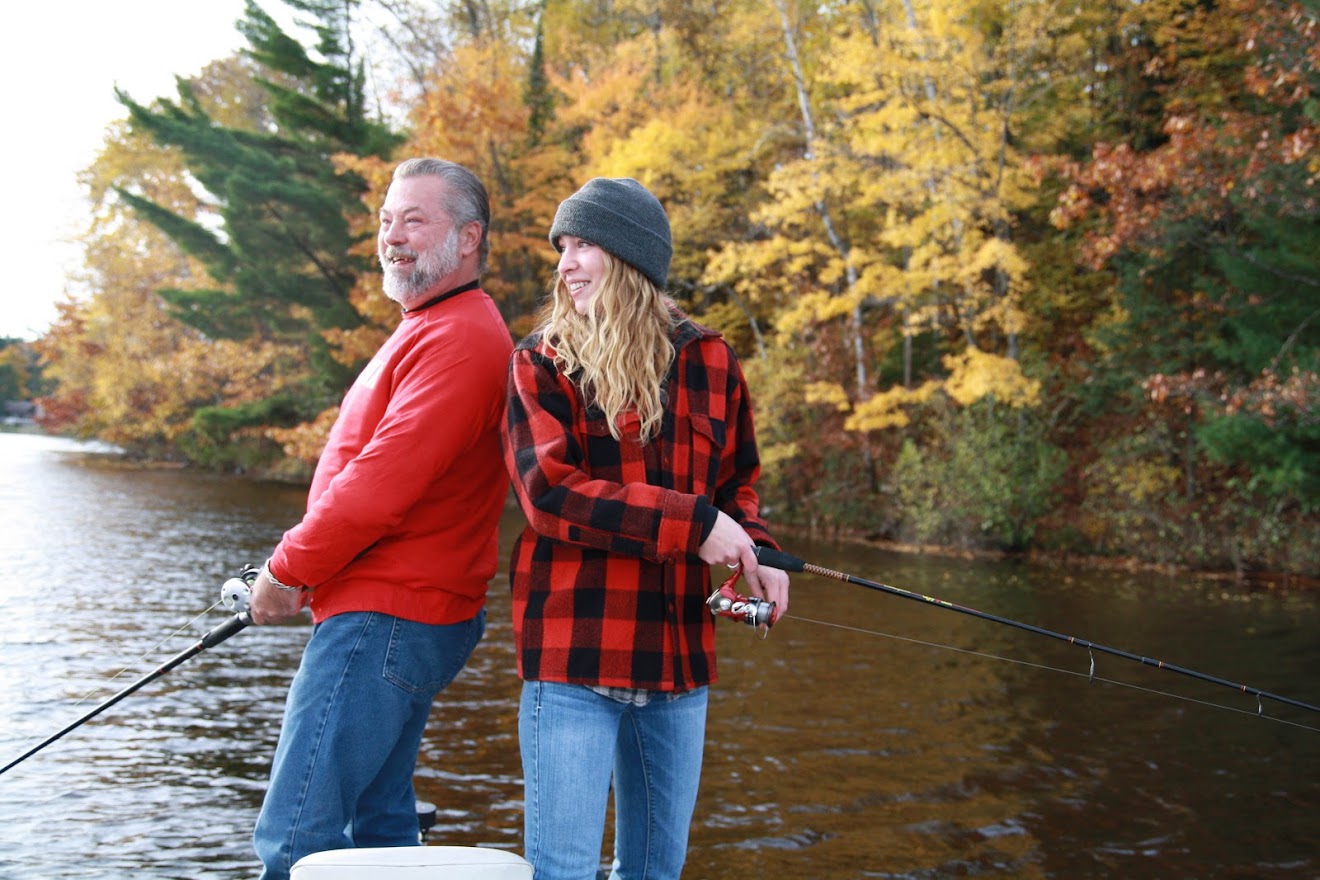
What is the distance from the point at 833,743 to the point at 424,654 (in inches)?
155

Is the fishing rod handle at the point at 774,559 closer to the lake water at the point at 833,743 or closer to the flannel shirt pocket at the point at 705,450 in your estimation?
the flannel shirt pocket at the point at 705,450

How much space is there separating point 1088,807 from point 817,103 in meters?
17.6

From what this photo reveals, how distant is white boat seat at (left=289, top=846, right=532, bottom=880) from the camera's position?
2.09 m

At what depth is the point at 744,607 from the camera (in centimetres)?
246

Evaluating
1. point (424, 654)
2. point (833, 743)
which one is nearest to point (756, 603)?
point (424, 654)

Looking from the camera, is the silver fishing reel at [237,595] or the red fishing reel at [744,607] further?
the silver fishing reel at [237,595]

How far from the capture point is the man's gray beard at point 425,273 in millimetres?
2701

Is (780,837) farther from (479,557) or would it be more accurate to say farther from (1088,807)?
(479,557)

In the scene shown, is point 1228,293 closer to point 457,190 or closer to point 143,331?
point 457,190

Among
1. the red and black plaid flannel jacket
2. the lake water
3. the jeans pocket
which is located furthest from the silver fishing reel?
the lake water

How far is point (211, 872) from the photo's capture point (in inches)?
161

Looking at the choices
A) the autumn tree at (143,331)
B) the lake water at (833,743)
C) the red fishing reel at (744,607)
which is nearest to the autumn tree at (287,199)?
the autumn tree at (143,331)

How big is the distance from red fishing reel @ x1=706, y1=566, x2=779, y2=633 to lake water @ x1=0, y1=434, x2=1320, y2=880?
1.12 meters

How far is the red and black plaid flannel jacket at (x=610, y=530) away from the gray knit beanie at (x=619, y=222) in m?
0.18
